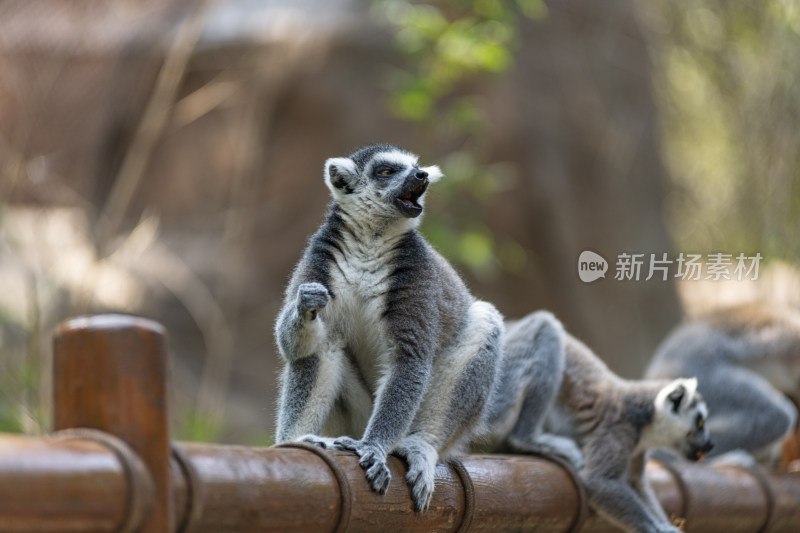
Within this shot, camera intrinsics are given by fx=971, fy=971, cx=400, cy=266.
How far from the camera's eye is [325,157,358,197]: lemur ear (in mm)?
3592

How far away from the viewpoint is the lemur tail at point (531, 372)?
4.38m

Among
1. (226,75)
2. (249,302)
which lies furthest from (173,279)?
(226,75)

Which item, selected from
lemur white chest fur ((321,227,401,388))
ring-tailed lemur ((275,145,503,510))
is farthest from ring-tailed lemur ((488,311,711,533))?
lemur white chest fur ((321,227,401,388))

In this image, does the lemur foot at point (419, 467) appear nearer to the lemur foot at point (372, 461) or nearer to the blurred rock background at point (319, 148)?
the lemur foot at point (372, 461)

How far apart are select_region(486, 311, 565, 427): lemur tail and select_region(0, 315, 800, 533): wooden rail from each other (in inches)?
43.5

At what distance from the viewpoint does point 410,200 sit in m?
3.52

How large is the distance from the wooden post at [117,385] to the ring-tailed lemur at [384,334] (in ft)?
3.21

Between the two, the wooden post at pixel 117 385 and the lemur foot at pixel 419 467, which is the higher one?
the wooden post at pixel 117 385

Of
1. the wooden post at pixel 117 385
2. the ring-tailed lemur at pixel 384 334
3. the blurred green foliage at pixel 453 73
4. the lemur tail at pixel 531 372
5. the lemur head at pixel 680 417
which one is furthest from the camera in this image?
the blurred green foliage at pixel 453 73

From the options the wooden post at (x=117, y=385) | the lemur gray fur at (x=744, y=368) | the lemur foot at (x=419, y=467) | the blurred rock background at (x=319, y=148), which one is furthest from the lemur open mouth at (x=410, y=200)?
the blurred rock background at (x=319, y=148)

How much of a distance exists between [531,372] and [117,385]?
104 inches

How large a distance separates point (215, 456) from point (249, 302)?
21.4 ft

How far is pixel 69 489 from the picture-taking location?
5.93 ft

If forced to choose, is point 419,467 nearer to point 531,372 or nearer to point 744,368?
point 531,372
